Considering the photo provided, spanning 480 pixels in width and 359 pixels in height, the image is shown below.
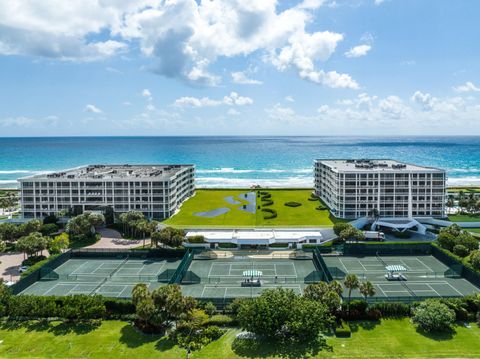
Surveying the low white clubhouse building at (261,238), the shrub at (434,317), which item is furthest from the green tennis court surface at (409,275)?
the shrub at (434,317)

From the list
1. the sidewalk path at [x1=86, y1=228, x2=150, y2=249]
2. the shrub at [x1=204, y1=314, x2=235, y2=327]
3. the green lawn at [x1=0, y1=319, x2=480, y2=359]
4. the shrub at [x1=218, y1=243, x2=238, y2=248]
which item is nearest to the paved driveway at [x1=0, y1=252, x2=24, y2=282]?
the sidewalk path at [x1=86, y1=228, x2=150, y2=249]

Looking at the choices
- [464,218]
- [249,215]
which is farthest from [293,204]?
[464,218]

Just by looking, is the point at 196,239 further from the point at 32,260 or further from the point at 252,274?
the point at 32,260

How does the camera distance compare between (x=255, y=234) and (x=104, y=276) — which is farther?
(x=255, y=234)

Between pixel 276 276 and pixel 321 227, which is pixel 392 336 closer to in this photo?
pixel 276 276

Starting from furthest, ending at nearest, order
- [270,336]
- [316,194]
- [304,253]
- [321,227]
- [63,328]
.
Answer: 1. [316,194]
2. [321,227]
3. [304,253]
4. [63,328]
5. [270,336]

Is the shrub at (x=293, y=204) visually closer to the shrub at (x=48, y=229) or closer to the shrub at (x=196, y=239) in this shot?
the shrub at (x=196, y=239)

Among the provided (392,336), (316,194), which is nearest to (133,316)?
(392,336)
